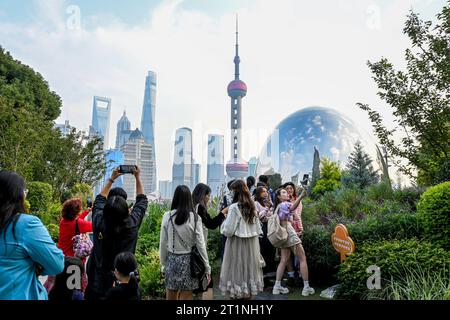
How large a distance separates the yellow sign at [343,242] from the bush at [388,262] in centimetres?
10

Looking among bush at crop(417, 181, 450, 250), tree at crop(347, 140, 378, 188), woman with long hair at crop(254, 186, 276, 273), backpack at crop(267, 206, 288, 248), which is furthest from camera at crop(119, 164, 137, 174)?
tree at crop(347, 140, 378, 188)

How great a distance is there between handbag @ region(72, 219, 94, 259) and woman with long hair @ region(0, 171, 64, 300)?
202cm

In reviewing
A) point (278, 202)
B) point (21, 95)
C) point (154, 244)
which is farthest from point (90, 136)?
point (278, 202)

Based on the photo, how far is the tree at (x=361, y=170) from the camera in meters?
13.7

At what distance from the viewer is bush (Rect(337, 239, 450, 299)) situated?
11.8ft

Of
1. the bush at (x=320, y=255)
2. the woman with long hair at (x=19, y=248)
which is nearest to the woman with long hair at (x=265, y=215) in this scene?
the bush at (x=320, y=255)

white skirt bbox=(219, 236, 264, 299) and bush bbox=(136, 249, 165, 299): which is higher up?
white skirt bbox=(219, 236, 264, 299)

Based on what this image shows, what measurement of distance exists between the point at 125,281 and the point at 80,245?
4.60 feet

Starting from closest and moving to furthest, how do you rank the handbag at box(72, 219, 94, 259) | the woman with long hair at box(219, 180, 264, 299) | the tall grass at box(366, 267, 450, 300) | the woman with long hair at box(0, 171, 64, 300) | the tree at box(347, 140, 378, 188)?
the woman with long hair at box(0, 171, 64, 300) < the tall grass at box(366, 267, 450, 300) < the handbag at box(72, 219, 94, 259) < the woman with long hair at box(219, 180, 264, 299) < the tree at box(347, 140, 378, 188)

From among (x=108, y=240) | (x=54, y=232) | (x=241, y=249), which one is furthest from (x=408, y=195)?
(x=54, y=232)

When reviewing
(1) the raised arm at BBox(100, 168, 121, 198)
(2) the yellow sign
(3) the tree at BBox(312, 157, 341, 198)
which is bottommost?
(2) the yellow sign

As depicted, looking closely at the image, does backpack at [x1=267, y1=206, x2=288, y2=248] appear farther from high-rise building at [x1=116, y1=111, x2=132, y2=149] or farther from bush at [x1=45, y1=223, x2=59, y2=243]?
high-rise building at [x1=116, y1=111, x2=132, y2=149]
